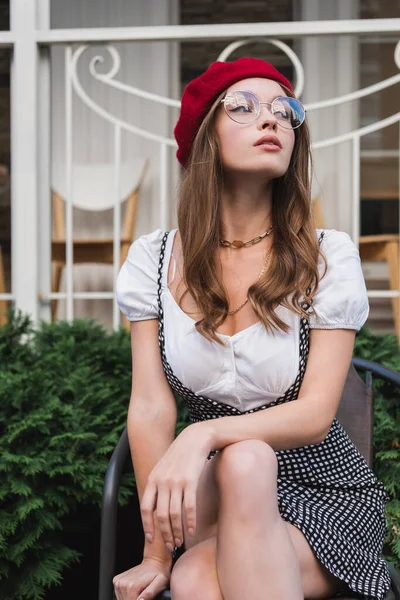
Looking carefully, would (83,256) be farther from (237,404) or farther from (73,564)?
(237,404)

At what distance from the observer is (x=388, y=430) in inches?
92.5

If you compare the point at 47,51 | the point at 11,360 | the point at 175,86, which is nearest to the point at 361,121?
the point at 175,86

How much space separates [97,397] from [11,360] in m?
0.41

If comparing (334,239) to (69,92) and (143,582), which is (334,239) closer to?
(143,582)

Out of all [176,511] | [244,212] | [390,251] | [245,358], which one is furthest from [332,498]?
[390,251]

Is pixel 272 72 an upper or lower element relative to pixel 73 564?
upper

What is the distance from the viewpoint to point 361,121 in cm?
530

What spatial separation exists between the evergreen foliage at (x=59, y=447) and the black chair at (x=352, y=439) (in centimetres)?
14

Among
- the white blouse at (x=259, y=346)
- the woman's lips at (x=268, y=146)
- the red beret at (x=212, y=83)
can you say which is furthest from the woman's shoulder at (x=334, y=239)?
the red beret at (x=212, y=83)

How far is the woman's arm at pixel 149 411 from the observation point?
5.86 feet

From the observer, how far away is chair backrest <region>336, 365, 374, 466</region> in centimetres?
216

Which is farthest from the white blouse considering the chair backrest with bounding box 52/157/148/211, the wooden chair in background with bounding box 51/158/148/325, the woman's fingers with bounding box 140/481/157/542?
the chair backrest with bounding box 52/157/148/211

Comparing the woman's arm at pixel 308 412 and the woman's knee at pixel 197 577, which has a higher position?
the woman's arm at pixel 308 412

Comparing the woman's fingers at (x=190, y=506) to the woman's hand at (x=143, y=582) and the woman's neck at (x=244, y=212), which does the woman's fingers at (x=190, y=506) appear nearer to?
the woman's hand at (x=143, y=582)
